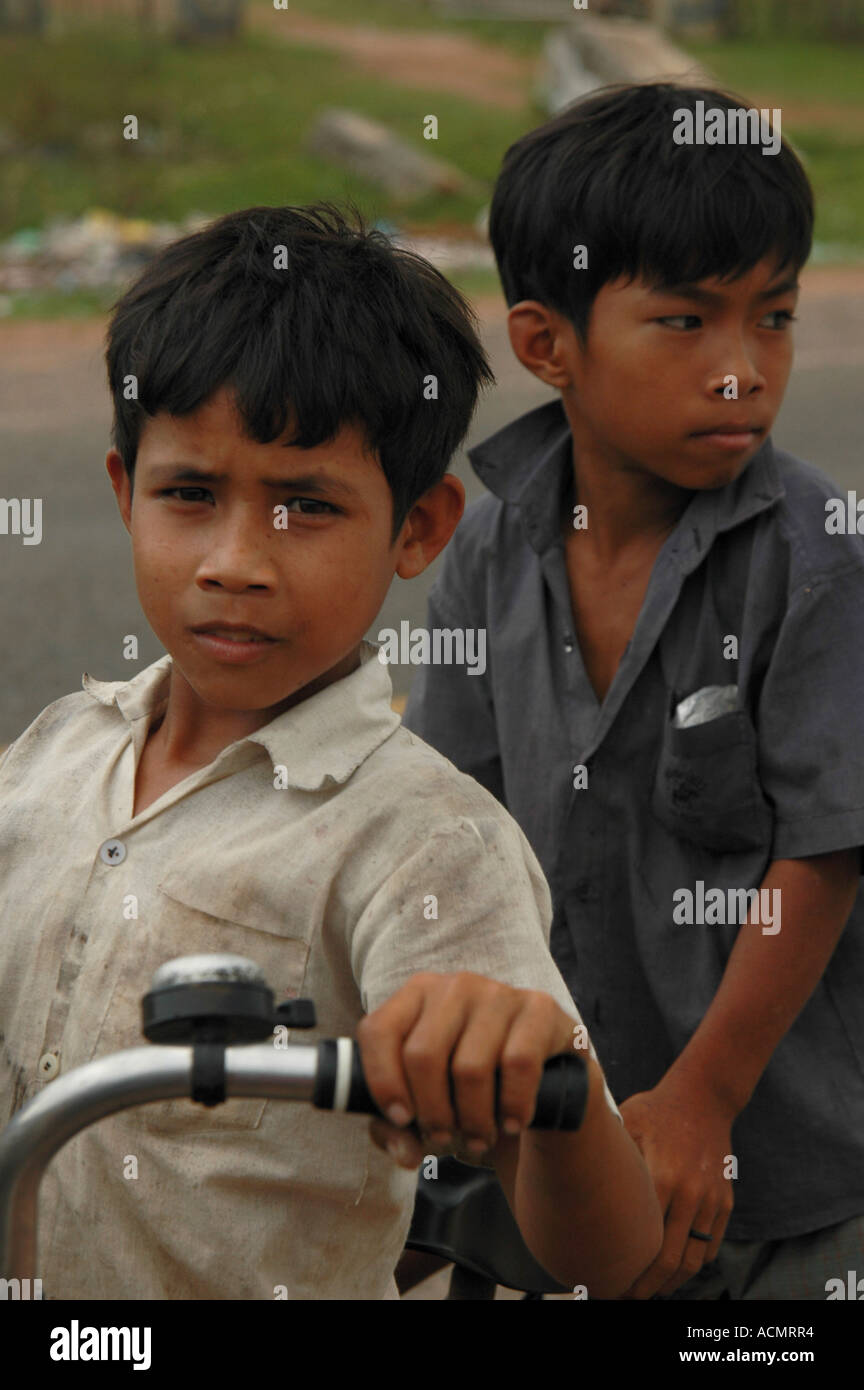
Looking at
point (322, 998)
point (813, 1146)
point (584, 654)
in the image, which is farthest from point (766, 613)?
point (322, 998)

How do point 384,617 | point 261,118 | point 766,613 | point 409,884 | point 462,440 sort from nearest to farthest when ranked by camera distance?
point 409,884 → point 462,440 → point 766,613 → point 384,617 → point 261,118

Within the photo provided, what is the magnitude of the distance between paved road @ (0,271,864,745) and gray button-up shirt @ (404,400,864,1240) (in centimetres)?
174

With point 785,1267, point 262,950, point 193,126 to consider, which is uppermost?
point 193,126

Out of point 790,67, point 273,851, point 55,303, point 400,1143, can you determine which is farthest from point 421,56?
point 400,1143

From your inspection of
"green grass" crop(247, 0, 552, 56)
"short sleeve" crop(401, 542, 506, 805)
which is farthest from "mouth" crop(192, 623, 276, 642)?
"green grass" crop(247, 0, 552, 56)

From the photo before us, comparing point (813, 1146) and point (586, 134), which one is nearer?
point (813, 1146)

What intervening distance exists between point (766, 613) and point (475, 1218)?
27.7 inches

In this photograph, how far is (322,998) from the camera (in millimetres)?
1452

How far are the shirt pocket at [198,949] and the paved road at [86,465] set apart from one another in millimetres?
2373

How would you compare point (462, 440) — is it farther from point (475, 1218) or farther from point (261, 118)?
point (261, 118)

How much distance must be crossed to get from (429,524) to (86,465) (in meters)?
6.07

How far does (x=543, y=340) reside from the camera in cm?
225

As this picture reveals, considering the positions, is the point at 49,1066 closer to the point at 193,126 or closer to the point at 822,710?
the point at 822,710

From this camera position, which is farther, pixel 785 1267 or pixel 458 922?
pixel 785 1267
